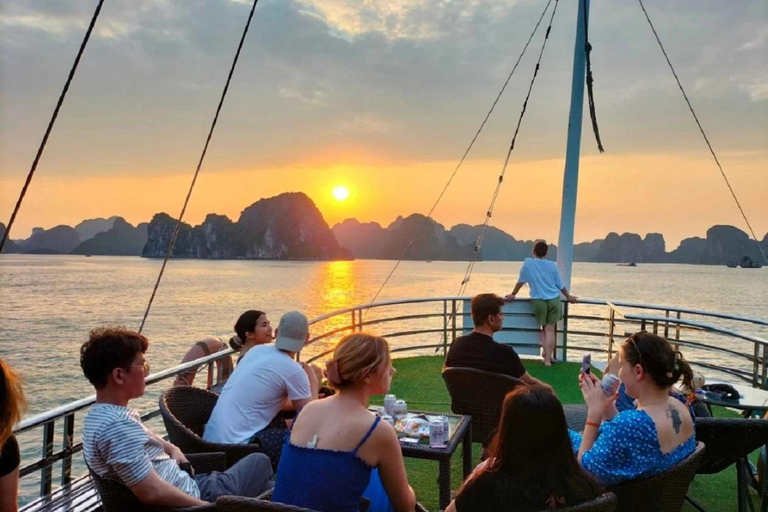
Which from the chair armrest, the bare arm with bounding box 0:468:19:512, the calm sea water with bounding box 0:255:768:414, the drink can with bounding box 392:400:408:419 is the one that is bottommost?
the calm sea water with bounding box 0:255:768:414

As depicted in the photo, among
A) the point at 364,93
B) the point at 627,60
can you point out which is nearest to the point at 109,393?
the point at 627,60

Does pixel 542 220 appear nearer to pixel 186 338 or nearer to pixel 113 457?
pixel 113 457

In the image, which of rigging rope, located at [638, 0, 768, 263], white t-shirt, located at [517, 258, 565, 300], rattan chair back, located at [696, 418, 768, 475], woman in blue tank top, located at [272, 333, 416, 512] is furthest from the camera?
white t-shirt, located at [517, 258, 565, 300]

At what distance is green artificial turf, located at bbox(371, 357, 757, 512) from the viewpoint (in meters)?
3.86

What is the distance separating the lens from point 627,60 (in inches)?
398

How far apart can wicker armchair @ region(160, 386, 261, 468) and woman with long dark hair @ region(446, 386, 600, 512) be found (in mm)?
1541

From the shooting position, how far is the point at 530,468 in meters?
1.78

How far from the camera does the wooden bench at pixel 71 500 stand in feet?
8.44

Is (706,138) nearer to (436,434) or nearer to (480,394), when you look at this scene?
(480,394)

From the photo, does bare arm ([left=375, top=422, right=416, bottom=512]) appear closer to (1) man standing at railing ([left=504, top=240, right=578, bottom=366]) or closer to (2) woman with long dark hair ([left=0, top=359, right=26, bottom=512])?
(2) woman with long dark hair ([left=0, top=359, right=26, bottom=512])

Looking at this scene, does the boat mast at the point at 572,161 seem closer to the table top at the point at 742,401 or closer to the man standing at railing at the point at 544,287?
the man standing at railing at the point at 544,287

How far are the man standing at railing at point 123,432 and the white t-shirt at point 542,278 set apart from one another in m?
6.06

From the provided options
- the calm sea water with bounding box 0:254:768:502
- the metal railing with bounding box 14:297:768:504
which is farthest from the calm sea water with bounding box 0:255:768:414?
the metal railing with bounding box 14:297:768:504

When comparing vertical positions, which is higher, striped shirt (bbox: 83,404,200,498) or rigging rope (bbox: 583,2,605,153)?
rigging rope (bbox: 583,2,605,153)
